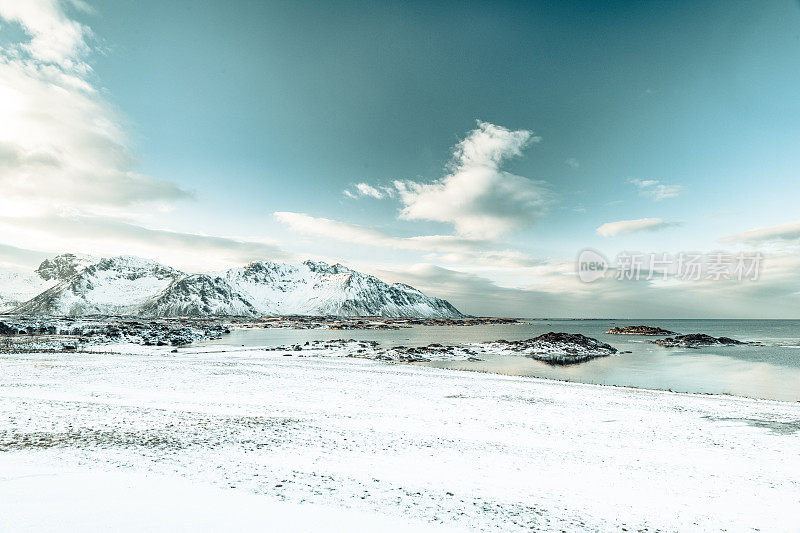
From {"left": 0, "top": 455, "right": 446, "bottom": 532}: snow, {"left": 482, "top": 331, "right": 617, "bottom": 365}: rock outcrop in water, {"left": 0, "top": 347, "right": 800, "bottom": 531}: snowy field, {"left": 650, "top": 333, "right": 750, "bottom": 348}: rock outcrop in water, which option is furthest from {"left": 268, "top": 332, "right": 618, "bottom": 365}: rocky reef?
{"left": 0, "top": 455, "right": 446, "bottom": 532}: snow

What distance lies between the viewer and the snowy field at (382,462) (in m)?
8.52

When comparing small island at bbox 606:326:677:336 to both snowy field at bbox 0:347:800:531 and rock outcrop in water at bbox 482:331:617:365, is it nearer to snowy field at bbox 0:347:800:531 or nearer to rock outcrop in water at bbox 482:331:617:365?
rock outcrop in water at bbox 482:331:617:365

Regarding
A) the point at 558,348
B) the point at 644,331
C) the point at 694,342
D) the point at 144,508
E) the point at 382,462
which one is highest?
the point at 644,331

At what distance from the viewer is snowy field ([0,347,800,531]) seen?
28.0ft

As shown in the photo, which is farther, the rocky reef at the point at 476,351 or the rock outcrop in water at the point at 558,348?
the rock outcrop in water at the point at 558,348

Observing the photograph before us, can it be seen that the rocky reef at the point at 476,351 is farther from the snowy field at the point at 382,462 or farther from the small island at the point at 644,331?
the small island at the point at 644,331

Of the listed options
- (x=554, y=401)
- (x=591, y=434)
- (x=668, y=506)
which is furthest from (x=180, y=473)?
(x=554, y=401)

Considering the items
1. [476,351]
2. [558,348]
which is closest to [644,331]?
[558,348]

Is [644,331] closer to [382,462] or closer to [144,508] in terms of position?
[382,462]

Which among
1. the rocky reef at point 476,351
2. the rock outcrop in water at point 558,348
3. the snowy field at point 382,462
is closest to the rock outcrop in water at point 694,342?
the rock outcrop in water at point 558,348

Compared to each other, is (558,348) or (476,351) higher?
(558,348)

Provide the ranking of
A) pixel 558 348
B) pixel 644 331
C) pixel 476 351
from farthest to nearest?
1. pixel 644 331
2. pixel 558 348
3. pixel 476 351

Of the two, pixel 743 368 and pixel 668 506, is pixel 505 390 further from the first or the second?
pixel 743 368

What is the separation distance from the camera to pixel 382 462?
1269 centimetres
